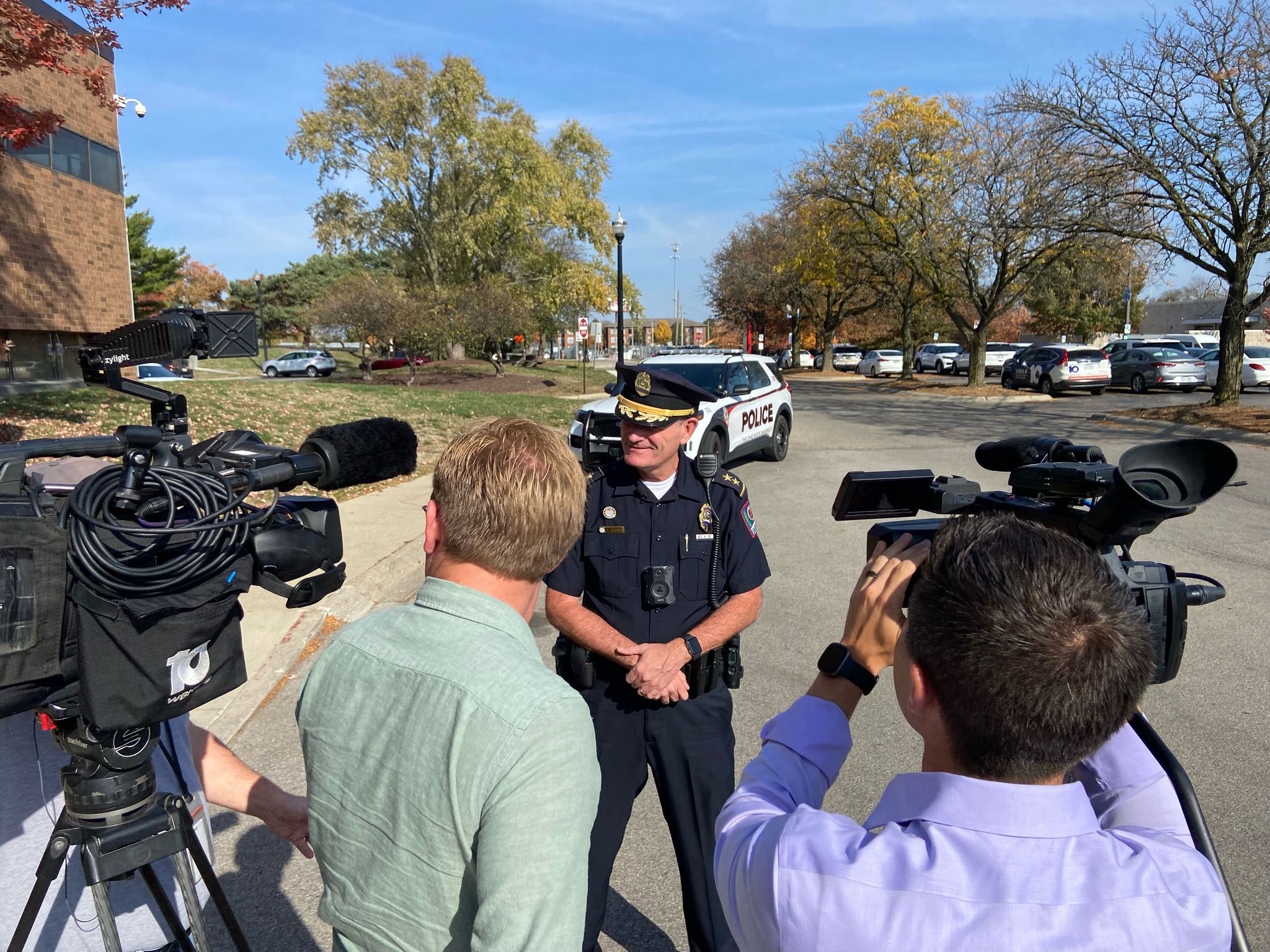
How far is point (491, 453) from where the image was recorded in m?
1.40

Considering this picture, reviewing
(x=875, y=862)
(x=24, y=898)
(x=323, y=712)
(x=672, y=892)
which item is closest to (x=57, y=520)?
(x=323, y=712)

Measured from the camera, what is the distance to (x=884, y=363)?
41219 mm

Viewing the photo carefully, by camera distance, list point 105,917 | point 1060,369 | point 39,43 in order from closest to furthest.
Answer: point 105,917 < point 39,43 < point 1060,369

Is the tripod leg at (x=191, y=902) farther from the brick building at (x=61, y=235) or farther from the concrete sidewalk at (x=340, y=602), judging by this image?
the brick building at (x=61, y=235)

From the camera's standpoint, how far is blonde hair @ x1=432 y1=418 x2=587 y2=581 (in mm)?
1349

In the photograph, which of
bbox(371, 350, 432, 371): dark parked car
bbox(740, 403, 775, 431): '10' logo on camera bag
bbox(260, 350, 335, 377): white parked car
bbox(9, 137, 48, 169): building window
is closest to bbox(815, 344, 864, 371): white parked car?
bbox(371, 350, 432, 371): dark parked car

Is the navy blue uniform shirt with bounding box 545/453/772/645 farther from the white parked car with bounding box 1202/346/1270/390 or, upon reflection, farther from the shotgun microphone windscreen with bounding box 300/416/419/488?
the white parked car with bounding box 1202/346/1270/390

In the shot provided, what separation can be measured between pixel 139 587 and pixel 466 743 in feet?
1.83

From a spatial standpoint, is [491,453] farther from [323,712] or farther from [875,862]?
[875,862]

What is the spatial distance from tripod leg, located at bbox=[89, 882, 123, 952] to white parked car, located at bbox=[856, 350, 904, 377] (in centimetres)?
4072

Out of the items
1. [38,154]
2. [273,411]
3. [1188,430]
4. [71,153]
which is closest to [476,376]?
[71,153]

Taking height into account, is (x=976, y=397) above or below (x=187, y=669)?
below

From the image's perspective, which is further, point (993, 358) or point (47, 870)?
point (993, 358)

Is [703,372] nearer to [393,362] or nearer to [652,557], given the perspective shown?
[652,557]
